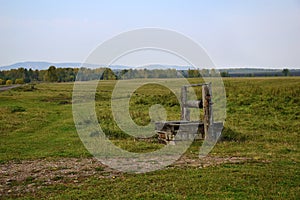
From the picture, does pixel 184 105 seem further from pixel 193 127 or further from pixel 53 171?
pixel 53 171

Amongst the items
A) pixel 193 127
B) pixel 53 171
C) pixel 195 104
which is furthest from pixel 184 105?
pixel 53 171

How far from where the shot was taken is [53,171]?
1094cm

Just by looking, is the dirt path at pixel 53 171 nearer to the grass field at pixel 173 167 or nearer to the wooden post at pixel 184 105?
the grass field at pixel 173 167

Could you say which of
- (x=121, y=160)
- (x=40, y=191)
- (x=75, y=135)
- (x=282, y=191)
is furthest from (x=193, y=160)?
(x=75, y=135)

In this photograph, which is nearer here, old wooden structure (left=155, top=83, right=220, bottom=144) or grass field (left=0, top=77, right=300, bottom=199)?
grass field (left=0, top=77, right=300, bottom=199)

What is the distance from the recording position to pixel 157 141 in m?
16.4

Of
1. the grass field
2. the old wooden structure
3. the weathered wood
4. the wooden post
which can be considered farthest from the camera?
the wooden post

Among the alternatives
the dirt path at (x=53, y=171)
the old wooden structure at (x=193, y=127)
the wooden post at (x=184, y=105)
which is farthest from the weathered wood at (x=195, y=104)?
the dirt path at (x=53, y=171)

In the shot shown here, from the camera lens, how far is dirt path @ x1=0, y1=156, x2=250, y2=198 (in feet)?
31.6

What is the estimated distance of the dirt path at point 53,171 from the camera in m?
9.63

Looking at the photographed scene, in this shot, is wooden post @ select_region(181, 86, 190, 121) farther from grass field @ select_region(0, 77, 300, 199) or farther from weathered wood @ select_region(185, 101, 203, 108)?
grass field @ select_region(0, 77, 300, 199)

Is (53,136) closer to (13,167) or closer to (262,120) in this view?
(13,167)

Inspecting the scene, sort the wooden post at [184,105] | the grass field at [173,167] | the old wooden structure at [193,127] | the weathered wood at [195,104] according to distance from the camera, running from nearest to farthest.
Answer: the grass field at [173,167] → the old wooden structure at [193,127] → the weathered wood at [195,104] → the wooden post at [184,105]

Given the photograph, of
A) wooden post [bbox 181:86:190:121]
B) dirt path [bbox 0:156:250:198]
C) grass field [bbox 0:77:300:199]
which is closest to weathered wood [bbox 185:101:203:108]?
wooden post [bbox 181:86:190:121]
